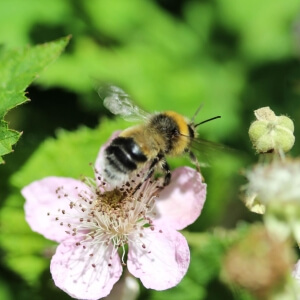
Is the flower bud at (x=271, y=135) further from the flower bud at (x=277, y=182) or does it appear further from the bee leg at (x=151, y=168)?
the bee leg at (x=151, y=168)

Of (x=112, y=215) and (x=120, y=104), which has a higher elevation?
(x=120, y=104)

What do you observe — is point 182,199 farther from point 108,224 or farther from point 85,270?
point 85,270

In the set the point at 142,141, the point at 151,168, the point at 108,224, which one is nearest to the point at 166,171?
the point at 151,168

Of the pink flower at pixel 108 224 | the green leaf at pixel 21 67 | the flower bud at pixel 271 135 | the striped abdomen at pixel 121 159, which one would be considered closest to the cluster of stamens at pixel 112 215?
the pink flower at pixel 108 224

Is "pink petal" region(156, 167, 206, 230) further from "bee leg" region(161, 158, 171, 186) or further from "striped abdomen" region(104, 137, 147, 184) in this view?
"striped abdomen" region(104, 137, 147, 184)

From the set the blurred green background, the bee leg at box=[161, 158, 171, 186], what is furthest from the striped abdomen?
the blurred green background

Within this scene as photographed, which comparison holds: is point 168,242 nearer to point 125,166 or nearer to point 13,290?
point 125,166

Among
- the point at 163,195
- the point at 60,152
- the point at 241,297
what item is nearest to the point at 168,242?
the point at 163,195
